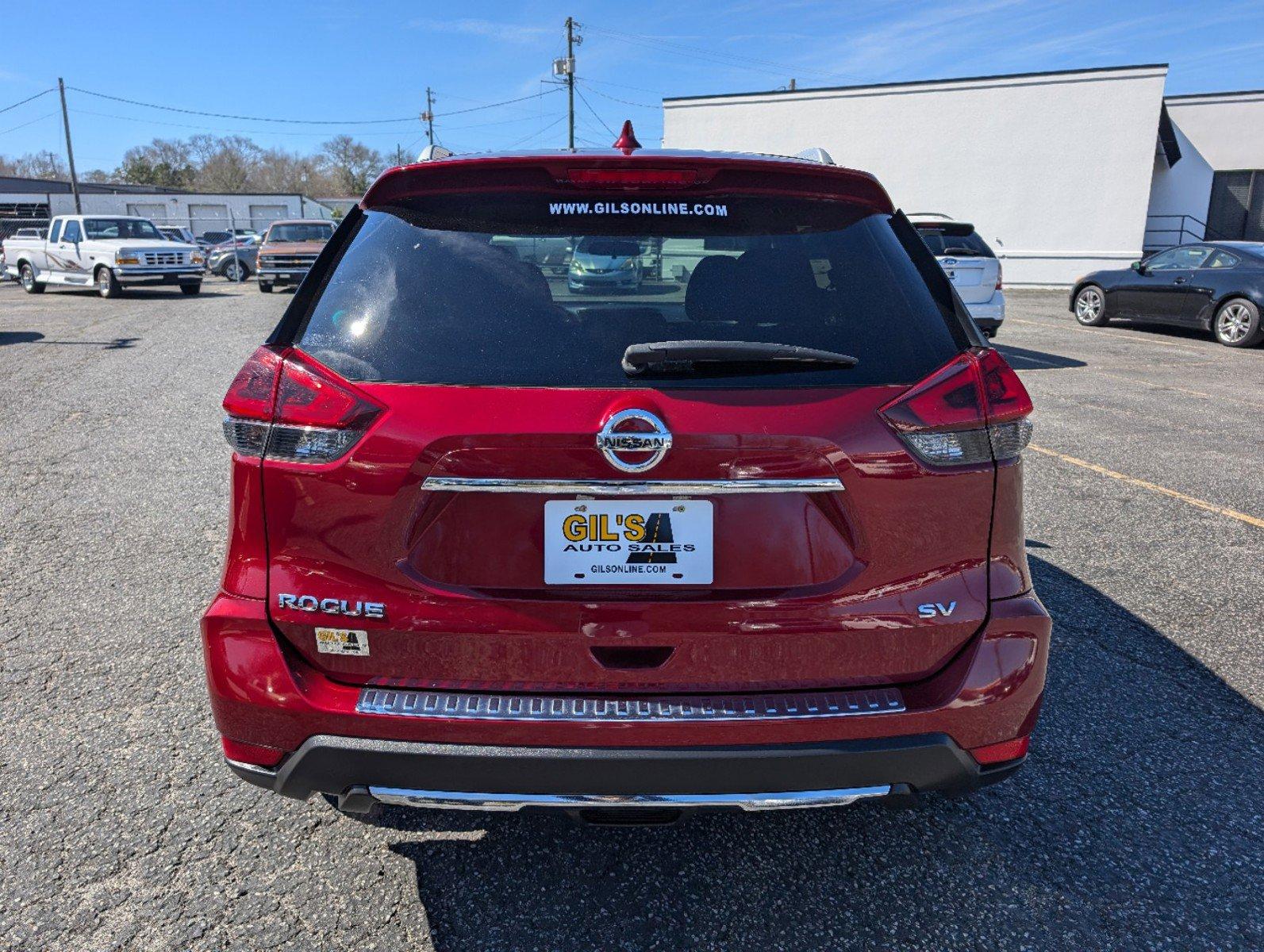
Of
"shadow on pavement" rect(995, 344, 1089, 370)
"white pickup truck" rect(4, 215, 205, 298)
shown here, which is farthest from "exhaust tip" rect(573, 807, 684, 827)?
"white pickup truck" rect(4, 215, 205, 298)

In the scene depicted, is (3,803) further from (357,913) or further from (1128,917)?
(1128,917)

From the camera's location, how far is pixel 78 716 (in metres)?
3.11

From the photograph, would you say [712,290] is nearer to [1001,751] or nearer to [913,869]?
[1001,751]

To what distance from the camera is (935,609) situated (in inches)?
77.1

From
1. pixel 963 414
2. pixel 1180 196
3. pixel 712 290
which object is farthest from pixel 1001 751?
pixel 1180 196

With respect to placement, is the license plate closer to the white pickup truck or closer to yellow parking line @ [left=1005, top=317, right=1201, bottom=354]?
yellow parking line @ [left=1005, top=317, right=1201, bottom=354]

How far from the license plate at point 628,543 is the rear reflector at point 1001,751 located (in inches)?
30.2

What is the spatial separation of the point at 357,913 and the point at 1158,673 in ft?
10.1

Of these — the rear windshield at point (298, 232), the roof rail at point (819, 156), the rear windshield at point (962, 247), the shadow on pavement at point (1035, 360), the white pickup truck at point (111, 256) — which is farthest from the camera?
the rear windshield at point (298, 232)

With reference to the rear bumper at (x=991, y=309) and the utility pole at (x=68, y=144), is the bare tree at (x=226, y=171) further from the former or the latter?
the rear bumper at (x=991, y=309)

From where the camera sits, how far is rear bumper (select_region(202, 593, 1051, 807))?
1893mm

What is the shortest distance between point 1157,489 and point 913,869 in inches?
190

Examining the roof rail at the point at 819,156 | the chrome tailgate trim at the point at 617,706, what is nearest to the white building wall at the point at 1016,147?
the roof rail at the point at 819,156

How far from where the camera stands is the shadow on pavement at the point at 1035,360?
39.3ft
